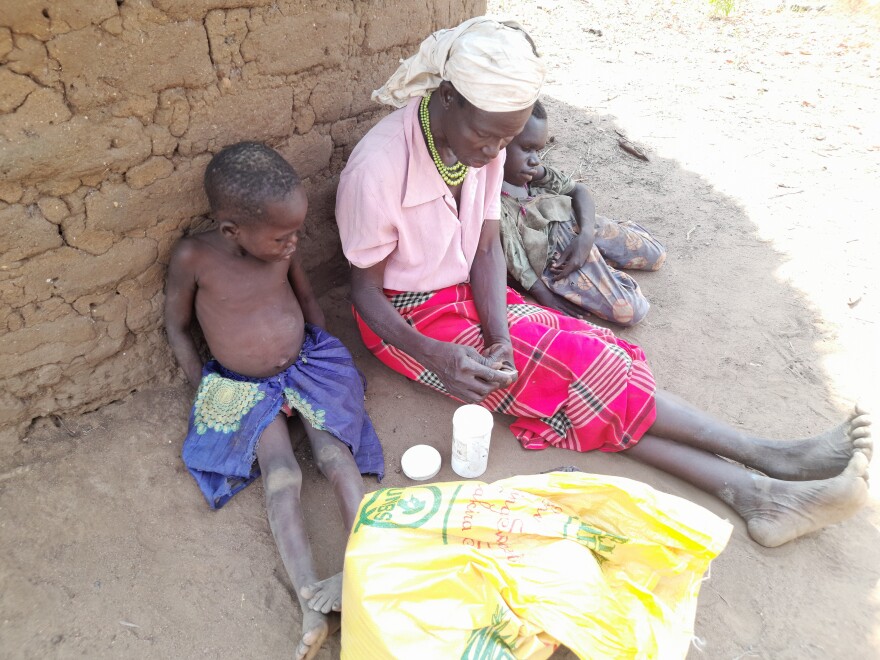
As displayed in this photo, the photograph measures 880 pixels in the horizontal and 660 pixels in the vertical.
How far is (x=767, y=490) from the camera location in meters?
2.05

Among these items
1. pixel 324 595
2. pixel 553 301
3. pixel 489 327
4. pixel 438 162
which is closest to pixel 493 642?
pixel 324 595

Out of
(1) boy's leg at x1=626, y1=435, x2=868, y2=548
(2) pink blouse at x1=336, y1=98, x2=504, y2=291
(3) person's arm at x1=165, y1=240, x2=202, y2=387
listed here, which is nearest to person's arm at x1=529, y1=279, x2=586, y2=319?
(2) pink blouse at x1=336, y1=98, x2=504, y2=291

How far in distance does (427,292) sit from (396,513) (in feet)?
3.23

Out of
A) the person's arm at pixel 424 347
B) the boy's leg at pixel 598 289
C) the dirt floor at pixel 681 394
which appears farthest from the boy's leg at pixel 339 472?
the boy's leg at pixel 598 289

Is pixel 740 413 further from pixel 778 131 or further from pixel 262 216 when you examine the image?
pixel 778 131

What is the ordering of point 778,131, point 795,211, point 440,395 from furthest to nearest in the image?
point 778,131 < point 795,211 < point 440,395

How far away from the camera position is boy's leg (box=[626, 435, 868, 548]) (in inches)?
76.1

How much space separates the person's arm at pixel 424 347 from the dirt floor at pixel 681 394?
361mm

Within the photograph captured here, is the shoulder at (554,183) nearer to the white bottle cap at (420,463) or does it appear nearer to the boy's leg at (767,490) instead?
the boy's leg at (767,490)

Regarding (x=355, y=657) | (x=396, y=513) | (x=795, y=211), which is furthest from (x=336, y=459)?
(x=795, y=211)

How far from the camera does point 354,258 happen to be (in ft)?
6.91

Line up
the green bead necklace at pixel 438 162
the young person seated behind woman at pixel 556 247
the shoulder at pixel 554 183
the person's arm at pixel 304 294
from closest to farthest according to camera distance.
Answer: the green bead necklace at pixel 438 162, the person's arm at pixel 304 294, the young person seated behind woman at pixel 556 247, the shoulder at pixel 554 183

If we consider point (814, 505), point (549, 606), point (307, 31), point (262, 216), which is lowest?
point (814, 505)

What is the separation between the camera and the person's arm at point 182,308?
2016mm
